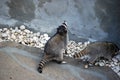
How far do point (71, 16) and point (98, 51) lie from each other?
682 mm

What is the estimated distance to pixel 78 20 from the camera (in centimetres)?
453

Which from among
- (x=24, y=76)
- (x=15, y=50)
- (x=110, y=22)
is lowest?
(x=24, y=76)

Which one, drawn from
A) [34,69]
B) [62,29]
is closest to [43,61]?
[34,69]

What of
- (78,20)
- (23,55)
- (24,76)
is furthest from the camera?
(78,20)

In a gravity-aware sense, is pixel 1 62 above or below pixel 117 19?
below

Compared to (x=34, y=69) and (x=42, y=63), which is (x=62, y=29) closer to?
(x=42, y=63)

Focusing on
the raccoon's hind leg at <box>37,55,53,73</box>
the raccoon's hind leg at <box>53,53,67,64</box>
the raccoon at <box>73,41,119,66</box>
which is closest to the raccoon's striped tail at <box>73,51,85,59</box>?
the raccoon at <box>73,41,119,66</box>

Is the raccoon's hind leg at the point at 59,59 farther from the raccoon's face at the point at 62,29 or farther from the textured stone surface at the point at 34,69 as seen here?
the raccoon's face at the point at 62,29

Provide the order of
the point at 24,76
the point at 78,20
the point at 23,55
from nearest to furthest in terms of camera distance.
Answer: the point at 24,76 → the point at 23,55 → the point at 78,20

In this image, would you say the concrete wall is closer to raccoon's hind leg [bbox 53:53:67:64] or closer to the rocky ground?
the rocky ground

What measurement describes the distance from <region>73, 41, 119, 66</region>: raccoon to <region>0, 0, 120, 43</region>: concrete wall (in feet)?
0.91

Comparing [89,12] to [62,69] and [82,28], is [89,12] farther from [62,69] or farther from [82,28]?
[62,69]

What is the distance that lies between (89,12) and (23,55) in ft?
3.36

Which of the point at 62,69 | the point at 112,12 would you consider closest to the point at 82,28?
the point at 112,12
